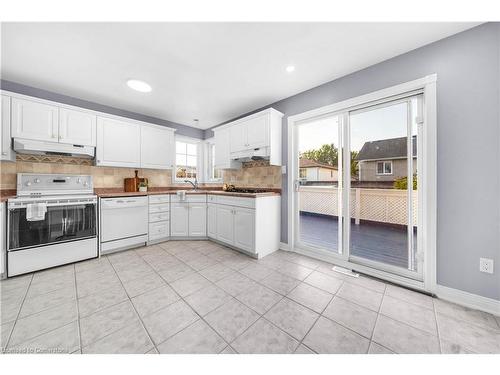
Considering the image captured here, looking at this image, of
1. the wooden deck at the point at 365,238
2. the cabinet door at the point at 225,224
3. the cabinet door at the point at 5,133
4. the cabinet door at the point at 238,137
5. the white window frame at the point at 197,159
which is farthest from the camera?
the white window frame at the point at 197,159

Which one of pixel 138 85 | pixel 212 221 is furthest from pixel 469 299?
pixel 138 85

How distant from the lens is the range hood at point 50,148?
230 cm

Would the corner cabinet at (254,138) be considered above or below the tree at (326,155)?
above

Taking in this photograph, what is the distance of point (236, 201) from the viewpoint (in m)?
2.82

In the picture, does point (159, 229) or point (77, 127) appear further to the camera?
point (159, 229)

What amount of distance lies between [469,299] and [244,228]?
2.28 m

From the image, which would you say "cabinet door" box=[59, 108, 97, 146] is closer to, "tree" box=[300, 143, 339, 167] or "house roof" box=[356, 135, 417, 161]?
"tree" box=[300, 143, 339, 167]

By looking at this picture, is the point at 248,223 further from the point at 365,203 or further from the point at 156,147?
the point at 156,147

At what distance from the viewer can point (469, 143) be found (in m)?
1.57

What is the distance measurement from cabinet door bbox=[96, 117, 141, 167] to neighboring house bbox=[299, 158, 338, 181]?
9.22 ft

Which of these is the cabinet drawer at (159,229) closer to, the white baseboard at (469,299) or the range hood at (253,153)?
the range hood at (253,153)

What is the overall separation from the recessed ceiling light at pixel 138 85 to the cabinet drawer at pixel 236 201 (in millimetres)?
1871

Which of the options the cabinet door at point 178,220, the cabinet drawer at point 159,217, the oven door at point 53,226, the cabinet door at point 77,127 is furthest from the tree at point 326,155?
the cabinet door at point 77,127
